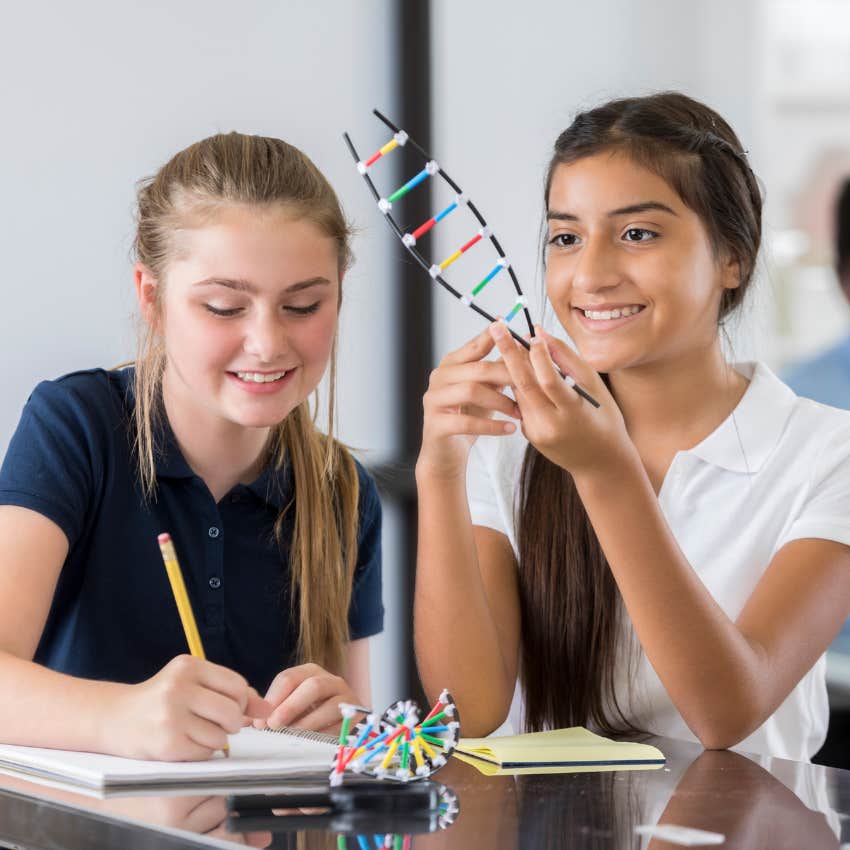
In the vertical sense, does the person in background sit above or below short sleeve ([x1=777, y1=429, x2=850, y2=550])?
above

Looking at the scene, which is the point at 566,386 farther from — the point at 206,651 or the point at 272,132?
the point at 272,132

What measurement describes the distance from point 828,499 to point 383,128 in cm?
165

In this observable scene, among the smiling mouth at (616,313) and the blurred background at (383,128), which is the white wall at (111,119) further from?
the smiling mouth at (616,313)

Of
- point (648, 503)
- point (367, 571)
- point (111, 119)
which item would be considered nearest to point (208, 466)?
point (367, 571)

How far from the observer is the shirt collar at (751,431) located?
146cm

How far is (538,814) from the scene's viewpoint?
2.94 ft

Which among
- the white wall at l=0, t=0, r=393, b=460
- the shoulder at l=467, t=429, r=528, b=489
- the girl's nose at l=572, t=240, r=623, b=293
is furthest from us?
the white wall at l=0, t=0, r=393, b=460

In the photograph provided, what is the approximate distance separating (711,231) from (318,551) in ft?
1.87

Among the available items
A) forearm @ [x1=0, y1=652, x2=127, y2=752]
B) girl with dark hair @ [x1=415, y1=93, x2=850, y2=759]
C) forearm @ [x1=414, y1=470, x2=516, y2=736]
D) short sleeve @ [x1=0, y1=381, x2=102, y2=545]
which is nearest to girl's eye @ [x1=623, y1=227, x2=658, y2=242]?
girl with dark hair @ [x1=415, y1=93, x2=850, y2=759]

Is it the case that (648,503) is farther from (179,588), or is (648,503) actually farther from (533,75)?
(533,75)

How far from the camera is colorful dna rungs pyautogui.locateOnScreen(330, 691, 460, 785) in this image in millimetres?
956

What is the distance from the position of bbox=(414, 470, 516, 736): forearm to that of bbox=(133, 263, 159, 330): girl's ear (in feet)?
1.19

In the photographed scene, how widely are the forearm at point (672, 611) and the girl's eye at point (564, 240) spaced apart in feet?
1.23

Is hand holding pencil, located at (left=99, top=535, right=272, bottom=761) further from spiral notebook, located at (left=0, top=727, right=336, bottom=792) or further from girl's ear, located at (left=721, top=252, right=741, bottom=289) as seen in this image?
girl's ear, located at (left=721, top=252, right=741, bottom=289)
